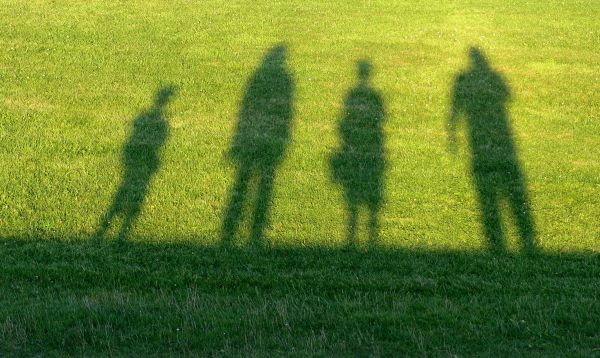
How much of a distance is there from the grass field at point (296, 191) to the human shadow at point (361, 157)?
5cm

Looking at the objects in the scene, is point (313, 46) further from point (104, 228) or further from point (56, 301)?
point (56, 301)

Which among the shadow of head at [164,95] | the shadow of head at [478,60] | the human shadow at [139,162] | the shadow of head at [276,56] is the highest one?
the human shadow at [139,162]

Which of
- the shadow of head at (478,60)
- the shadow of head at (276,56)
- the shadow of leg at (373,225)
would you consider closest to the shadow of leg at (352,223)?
the shadow of leg at (373,225)

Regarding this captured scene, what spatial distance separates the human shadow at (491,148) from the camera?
1066 cm

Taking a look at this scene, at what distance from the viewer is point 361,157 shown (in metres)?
13.1

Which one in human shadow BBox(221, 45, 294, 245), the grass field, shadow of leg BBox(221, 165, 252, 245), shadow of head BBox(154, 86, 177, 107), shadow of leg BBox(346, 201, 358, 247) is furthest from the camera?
shadow of head BBox(154, 86, 177, 107)

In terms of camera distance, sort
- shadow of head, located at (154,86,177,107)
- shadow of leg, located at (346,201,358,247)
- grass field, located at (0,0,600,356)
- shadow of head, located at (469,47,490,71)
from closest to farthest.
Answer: grass field, located at (0,0,600,356), shadow of leg, located at (346,201,358,247), shadow of head, located at (154,86,177,107), shadow of head, located at (469,47,490,71)

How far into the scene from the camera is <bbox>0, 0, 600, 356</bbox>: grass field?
698 centimetres

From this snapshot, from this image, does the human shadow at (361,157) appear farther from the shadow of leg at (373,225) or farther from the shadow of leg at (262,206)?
the shadow of leg at (262,206)

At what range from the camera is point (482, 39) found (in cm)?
2192

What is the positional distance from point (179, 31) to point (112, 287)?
566 inches

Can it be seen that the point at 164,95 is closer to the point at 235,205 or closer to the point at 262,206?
the point at 235,205

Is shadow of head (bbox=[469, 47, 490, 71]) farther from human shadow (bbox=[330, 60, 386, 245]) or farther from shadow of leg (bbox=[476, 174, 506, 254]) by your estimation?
shadow of leg (bbox=[476, 174, 506, 254])

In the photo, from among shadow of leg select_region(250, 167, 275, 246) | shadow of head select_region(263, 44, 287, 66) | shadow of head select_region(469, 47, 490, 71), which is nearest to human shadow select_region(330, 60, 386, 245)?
shadow of leg select_region(250, 167, 275, 246)
